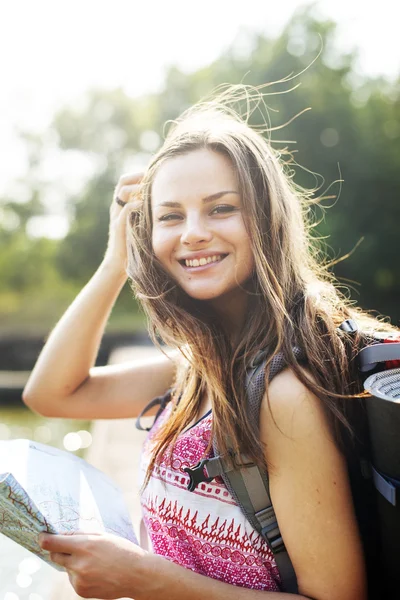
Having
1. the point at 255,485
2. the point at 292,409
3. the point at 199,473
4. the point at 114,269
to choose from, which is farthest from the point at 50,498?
the point at 114,269

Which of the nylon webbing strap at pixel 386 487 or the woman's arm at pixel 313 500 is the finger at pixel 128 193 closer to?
the woman's arm at pixel 313 500

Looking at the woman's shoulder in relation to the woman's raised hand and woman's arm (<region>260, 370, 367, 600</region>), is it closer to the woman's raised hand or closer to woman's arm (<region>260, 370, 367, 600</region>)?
woman's arm (<region>260, 370, 367, 600</region>)

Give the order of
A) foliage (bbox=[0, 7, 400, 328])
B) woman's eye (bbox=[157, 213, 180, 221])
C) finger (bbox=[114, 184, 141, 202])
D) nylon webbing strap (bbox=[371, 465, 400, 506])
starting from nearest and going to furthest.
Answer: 1. nylon webbing strap (bbox=[371, 465, 400, 506])
2. woman's eye (bbox=[157, 213, 180, 221])
3. finger (bbox=[114, 184, 141, 202])
4. foliage (bbox=[0, 7, 400, 328])

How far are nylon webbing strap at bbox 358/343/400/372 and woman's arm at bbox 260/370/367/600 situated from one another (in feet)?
0.54

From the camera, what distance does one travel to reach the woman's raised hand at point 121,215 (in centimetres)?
208

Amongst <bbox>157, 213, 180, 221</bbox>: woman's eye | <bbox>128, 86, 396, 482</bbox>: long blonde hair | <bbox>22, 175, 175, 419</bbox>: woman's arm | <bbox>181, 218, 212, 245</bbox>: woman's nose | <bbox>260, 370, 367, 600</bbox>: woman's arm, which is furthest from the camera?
<bbox>22, 175, 175, 419</bbox>: woman's arm

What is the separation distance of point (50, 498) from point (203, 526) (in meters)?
0.43

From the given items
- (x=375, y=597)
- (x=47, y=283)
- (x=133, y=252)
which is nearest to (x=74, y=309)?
(x=133, y=252)

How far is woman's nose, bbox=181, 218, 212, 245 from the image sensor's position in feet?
5.33

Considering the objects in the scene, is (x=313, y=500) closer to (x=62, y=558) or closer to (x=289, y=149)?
(x=62, y=558)

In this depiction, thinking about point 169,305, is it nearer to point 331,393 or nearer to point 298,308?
point 298,308

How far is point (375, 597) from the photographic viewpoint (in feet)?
4.40

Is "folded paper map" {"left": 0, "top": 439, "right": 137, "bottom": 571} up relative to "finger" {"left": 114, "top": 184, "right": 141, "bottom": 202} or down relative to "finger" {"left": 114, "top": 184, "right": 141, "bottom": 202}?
down

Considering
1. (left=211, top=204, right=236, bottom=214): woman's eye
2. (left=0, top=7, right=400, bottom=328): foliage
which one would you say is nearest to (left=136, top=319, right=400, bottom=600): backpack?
(left=211, top=204, right=236, bottom=214): woman's eye
